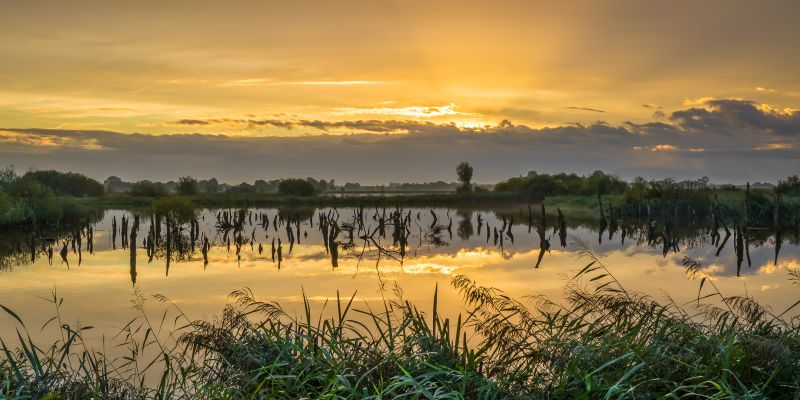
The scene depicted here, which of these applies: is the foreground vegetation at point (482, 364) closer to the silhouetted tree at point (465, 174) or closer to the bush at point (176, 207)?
the bush at point (176, 207)

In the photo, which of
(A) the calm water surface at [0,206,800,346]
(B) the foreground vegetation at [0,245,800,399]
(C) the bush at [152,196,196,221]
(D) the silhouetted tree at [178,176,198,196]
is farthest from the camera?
(D) the silhouetted tree at [178,176,198,196]

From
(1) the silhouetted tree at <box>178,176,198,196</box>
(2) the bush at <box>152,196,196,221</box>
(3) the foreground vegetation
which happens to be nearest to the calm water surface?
(2) the bush at <box>152,196,196,221</box>

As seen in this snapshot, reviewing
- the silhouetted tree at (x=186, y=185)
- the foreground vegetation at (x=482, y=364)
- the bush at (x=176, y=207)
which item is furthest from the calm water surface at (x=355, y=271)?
the silhouetted tree at (x=186, y=185)

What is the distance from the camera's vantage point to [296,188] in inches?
3051

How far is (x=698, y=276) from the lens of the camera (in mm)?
18656

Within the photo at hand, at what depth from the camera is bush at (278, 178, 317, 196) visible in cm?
7669

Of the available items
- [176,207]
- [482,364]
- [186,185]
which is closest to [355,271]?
[482,364]

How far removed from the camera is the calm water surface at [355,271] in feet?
53.9

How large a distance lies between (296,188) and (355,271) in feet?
185

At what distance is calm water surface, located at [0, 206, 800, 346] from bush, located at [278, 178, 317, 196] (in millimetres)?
41459

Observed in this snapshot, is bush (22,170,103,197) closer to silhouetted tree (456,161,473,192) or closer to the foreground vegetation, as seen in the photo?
silhouetted tree (456,161,473,192)

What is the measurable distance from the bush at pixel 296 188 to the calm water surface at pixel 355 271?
41459mm

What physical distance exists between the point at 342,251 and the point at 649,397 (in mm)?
22713

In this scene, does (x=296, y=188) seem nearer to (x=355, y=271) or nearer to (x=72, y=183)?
(x=72, y=183)
